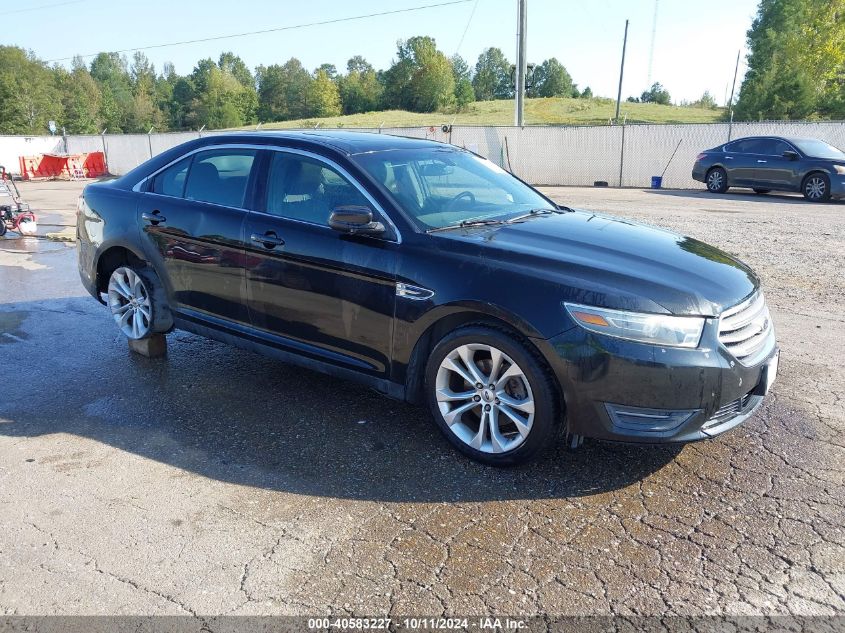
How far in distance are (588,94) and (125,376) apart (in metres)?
115

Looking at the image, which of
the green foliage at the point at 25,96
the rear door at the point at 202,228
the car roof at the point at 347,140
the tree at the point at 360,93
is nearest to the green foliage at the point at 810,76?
the car roof at the point at 347,140

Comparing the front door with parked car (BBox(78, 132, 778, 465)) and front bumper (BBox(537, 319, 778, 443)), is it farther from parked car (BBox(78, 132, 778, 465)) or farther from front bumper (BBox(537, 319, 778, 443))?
front bumper (BBox(537, 319, 778, 443))

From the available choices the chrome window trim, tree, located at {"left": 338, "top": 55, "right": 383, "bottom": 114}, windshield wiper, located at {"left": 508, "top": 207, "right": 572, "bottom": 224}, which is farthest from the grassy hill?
windshield wiper, located at {"left": 508, "top": 207, "right": 572, "bottom": 224}

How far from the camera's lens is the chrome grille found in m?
3.39

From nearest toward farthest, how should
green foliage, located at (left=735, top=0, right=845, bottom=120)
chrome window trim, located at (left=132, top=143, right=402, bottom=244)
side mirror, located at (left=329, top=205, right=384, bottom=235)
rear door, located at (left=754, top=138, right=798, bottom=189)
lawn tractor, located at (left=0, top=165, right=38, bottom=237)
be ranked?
side mirror, located at (left=329, top=205, right=384, bottom=235)
chrome window trim, located at (left=132, top=143, right=402, bottom=244)
lawn tractor, located at (left=0, top=165, right=38, bottom=237)
rear door, located at (left=754, top=138, right=798, bottom=189)
green foliage, located at (left=735, top=0, right=845, bottom=120)

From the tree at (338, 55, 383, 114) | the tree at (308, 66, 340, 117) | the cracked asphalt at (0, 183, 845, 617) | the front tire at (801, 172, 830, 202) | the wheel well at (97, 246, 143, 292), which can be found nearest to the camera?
the cracked asphalt at (0, 183, 845, 617)

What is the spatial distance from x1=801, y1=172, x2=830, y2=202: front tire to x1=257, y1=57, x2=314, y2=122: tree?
90.1 m

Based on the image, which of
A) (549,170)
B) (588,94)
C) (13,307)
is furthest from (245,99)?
(13,307)

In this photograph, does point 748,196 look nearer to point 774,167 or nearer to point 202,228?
point 774,167

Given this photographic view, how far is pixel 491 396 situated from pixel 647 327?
87cm

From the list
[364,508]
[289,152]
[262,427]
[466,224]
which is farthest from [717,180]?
[364,508]

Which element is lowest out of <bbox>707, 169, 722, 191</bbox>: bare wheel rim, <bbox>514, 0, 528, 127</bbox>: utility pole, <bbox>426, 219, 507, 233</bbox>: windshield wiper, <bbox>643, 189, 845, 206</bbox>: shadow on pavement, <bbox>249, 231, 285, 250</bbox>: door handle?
<bbox>643, 189, 845, 206</bbox>: shadow on pavement

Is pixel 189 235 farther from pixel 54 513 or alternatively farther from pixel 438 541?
Result: pixel 438 541

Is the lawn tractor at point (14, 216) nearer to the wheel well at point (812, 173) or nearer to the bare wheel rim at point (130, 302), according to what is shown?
the bare wheel rim at point (130, 302)
